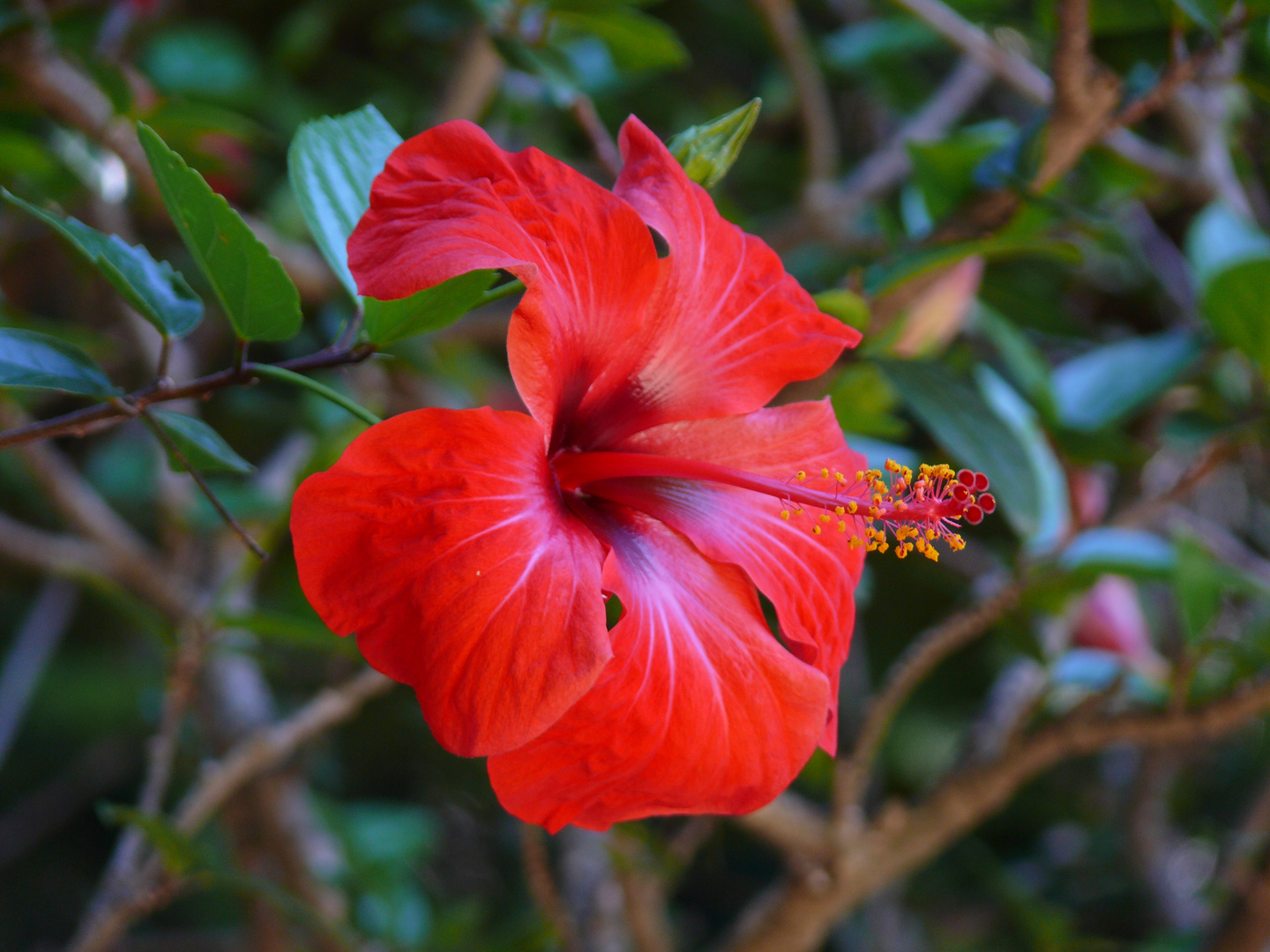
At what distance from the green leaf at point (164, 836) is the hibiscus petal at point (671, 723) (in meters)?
0.44

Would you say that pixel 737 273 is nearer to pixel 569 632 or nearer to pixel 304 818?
pixel 569 632

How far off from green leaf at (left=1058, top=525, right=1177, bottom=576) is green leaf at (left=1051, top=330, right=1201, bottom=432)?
128mm

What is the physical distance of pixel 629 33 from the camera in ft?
3.31

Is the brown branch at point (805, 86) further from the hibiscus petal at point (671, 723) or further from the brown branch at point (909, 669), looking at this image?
the hibiscus petal at point (671, 723)

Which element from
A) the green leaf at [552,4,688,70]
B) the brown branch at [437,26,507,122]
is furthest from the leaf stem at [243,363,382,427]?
the brown branch at [437,26,507,122]

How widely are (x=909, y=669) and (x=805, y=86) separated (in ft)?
3.06

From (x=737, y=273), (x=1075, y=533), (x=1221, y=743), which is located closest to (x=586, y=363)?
(x=737, y=273)

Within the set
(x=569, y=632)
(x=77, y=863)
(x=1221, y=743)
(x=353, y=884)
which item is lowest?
(x=77, y=863)

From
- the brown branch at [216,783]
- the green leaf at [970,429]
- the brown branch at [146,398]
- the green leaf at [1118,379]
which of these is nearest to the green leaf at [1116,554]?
the green leaf at [1118,379]

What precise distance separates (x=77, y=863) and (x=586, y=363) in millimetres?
1986

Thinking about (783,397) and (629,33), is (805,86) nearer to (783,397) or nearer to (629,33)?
(629,33)

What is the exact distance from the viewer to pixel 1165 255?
1.63 m

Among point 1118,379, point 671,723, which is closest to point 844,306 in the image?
point 671,723

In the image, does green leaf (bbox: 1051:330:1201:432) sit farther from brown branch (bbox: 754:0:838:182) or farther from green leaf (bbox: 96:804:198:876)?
green leaf (bbox: 96:804:198:876)
